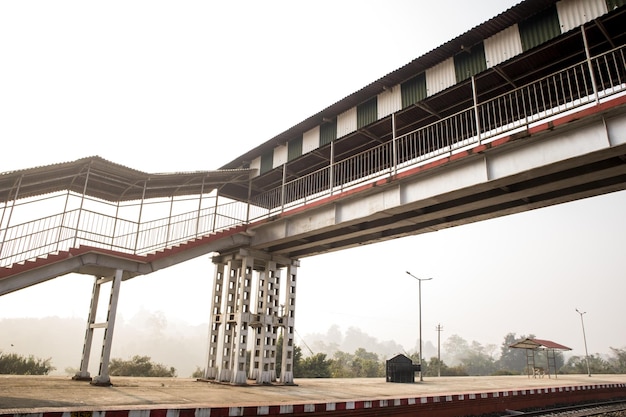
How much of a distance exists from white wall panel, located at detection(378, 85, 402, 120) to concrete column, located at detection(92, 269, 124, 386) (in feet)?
38.5

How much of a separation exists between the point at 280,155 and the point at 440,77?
860 centimetres

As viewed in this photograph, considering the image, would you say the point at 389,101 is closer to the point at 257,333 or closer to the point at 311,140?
the point at 311,140

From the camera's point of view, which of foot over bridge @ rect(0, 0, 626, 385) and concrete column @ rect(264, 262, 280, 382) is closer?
foot over bridge @ rect(0, 0, 626, 385)

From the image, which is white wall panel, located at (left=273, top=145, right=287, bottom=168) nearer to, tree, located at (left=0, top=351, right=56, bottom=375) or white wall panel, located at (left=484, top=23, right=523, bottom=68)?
white wall panel, located at (left=484, top=23, right=523, bottom=68)

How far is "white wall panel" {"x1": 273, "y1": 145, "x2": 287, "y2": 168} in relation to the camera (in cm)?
1950

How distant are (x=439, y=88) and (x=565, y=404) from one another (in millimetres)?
13799

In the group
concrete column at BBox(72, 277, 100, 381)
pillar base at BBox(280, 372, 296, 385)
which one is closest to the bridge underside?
pillar base at BBox(280, 372, 296, 385)

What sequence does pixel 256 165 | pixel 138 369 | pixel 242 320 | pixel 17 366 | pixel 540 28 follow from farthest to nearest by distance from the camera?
pixel 138 369
pixel 17 366
pixel 256 165
pixel 242 320
pixel 540 28

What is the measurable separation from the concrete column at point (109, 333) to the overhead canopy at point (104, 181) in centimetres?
362

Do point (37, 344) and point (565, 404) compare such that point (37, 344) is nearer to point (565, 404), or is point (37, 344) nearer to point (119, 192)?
point (119, 192)

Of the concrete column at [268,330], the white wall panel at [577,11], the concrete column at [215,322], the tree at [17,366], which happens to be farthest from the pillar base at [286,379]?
the white wall panel at [577,11]

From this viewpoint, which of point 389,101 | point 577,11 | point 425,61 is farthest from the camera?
point 389,101

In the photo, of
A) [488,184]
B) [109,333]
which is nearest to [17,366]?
[109,333]

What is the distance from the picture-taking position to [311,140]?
18391 mm
